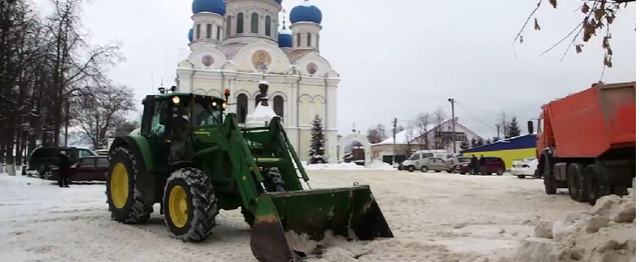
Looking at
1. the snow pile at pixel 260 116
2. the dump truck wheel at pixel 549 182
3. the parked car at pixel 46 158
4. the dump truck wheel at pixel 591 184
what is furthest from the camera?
the snow pile at pixel 260 116

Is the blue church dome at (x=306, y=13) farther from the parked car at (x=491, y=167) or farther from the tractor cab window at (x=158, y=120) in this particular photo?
the tractor cab window at (x=158, y=120)

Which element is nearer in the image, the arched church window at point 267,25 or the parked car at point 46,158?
the parked car at point 46,158

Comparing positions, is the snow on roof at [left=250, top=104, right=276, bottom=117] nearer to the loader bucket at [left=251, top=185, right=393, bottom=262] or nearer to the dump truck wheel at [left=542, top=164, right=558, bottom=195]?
the dump truck wheel at [left=542, top=164, right=558, bottom=195]

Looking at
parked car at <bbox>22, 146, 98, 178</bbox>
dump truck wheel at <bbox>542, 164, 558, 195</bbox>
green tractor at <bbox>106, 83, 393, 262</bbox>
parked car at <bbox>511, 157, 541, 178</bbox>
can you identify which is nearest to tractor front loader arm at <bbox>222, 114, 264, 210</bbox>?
green tractor at <bbox>106, 83, 393, 262</bbox>

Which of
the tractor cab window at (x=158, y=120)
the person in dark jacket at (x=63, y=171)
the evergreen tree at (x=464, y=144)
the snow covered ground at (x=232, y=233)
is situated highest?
the evergreen tree at (x=464, y=144)

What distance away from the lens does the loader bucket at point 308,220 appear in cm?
578

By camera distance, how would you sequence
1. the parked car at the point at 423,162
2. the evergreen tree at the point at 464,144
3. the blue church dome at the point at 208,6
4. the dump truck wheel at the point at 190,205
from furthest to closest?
the evergreen tree at the point at 464,144 < the blue church dome at the point at 208,6 < the parked car at the point at 423,162 < the dump truck wheel at the point at 190,205

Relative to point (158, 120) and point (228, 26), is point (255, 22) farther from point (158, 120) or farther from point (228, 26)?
point (158, 120)

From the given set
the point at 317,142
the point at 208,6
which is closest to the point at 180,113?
the point at 317,142

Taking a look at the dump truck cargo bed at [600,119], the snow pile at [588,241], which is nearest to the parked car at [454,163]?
the dump truck cargo bed at [600,119]

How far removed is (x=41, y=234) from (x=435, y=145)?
2676 inches

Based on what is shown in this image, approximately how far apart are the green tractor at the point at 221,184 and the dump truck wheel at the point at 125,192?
0.05 ft

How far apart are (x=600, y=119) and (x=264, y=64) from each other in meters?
39.9

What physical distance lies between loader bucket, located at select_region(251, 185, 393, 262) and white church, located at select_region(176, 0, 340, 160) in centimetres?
4037
